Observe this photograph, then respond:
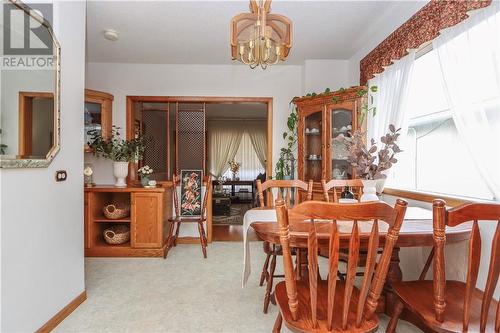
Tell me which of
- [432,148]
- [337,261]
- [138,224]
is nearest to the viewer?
[337,261]

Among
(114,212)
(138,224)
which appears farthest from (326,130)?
(114,212)

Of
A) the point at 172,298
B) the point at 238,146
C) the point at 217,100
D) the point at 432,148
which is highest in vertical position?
the point at 217,100

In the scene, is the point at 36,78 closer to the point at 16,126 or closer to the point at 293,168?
the point at 16,126

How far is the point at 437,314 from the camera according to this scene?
112 cm

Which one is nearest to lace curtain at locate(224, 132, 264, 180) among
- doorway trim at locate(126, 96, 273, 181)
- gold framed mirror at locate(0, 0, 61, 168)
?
doorway trim at locate(126, 96, 273, 181)

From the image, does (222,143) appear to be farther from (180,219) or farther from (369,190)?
(369,190)

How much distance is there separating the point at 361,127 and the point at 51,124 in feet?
9.42

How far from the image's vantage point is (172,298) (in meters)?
2.24

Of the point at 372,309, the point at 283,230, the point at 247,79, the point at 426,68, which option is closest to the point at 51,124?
the point at 283,230

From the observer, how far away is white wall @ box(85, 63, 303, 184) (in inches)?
153

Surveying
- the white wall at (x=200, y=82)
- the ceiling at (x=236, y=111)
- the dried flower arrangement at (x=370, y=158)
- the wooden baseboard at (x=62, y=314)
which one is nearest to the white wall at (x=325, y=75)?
the white wall at (x=200, y=82)

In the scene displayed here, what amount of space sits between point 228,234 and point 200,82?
94.9 inches

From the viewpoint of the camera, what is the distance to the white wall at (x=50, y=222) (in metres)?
1.49

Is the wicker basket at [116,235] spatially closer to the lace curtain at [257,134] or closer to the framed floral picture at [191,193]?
the framed floral picture at [191,193]
